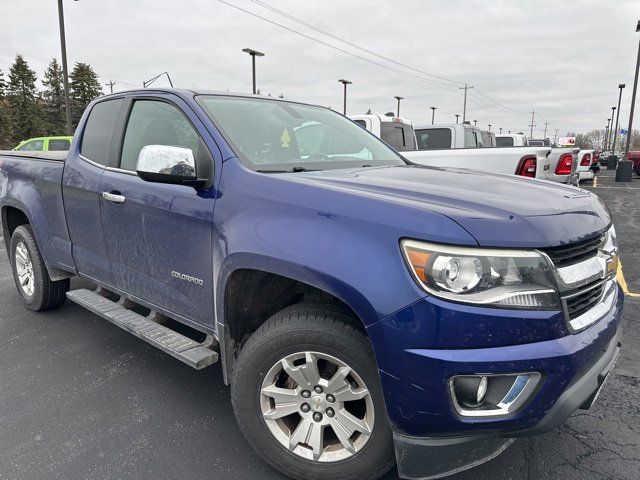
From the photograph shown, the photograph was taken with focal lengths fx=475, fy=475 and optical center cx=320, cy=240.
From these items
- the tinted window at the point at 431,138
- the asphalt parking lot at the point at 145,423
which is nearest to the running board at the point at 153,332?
the asphalt parking lot at the point at 145,423

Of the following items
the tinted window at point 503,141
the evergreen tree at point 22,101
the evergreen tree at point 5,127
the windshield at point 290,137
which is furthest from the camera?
the evergreen tree at point 22,101

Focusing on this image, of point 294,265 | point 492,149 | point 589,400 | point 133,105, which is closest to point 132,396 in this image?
point 294,265

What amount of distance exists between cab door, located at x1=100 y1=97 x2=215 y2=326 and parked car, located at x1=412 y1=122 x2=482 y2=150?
8.50 meters

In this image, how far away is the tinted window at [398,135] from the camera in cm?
912

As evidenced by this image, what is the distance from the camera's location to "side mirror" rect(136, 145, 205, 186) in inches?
95.2

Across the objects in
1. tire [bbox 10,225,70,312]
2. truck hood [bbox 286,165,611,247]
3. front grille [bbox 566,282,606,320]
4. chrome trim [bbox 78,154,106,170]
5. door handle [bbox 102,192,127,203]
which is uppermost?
chrome trim [bbox 78,154,106,170]

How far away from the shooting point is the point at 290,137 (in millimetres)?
3006

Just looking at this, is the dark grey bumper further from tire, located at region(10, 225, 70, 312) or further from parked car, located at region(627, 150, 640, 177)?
parked car, located at region(627, 150, 640, 177)

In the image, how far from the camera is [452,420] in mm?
1744

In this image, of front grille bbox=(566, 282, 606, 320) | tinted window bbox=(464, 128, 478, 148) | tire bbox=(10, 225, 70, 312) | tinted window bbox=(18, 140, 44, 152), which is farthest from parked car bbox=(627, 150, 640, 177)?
tire bbox=(10, 225, 70, 312)

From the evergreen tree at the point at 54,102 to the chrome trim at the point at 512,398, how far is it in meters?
66.1

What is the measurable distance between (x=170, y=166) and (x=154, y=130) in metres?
0.74

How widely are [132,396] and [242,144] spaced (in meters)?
1.75

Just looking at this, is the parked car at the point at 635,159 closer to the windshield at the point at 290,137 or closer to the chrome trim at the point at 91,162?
the windshield at the point at 290,137
